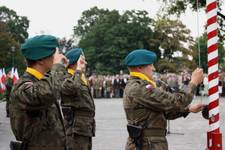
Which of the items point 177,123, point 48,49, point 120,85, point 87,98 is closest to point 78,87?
point 87,98

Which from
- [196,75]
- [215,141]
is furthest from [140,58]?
[215,141]

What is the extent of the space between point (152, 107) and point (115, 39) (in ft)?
238

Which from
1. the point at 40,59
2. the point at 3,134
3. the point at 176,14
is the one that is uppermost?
the point at 176,14

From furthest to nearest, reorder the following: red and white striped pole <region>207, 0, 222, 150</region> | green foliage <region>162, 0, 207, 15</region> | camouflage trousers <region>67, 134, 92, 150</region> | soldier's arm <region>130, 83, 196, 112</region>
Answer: green foliage <region>162, 0, 207, 15</region> → camouflage trousers <region>67, 134, 92, 150</region> → red and white striped pole <region>207, 0, 222, 150</region> → soldier's arm <region>130, 83, 196, 112</region>

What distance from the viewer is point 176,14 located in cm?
2292

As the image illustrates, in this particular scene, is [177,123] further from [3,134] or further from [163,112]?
[163,112]

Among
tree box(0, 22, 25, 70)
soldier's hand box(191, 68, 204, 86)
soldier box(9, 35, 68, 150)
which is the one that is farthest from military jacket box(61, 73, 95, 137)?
tree box(0, 22, 25, 70)

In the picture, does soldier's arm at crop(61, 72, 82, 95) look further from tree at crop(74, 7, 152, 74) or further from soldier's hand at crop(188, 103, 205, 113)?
tree at crop(74, 7, 152, 74)

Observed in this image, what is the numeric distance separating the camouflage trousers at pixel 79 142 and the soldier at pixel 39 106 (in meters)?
2.39

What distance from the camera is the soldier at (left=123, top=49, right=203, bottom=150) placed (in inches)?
208

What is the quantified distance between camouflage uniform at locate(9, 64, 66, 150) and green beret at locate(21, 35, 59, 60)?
141mm

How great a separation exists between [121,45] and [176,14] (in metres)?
52.9

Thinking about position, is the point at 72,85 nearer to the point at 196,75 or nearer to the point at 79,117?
the point at 79,117

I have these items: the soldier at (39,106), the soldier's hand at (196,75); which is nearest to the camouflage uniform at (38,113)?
the soldier at (39,106)
